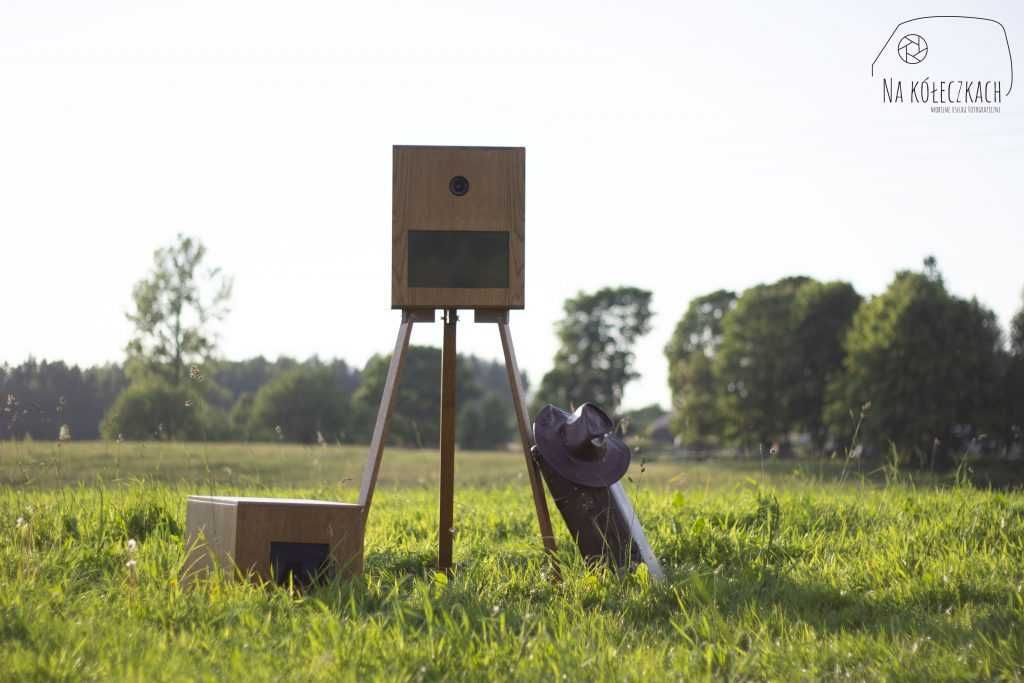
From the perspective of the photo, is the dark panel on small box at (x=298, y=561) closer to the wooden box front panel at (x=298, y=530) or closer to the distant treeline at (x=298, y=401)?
the wooden box front panel at (x=298, y=530)

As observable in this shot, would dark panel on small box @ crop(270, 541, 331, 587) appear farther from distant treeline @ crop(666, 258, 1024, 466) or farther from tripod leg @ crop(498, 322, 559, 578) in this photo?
distant treeline @ crop(666, 258, 1024, 466)

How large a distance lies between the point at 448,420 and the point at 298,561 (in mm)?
1361

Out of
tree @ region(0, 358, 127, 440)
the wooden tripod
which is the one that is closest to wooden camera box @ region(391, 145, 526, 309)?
the wooden tripod

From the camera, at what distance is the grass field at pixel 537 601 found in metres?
→ 4.22

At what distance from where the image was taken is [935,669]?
4.26 metres

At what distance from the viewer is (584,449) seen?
5961 mm

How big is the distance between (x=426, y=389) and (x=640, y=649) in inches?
2064

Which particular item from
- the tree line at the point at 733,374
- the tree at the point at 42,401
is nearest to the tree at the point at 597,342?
A: the tree line at the point at 733,374

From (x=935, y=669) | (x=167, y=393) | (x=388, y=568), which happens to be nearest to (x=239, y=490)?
(x=388, y=568)

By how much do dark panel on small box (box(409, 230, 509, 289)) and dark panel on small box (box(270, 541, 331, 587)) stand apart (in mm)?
1630

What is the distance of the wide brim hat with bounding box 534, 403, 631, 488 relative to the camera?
19.4ft

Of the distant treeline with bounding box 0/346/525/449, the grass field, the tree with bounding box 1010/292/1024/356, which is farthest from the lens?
the tree with bounding box 1010/292/1024/356

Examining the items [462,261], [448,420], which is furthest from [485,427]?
[462,261]

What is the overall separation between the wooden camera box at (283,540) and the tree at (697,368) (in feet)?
132
